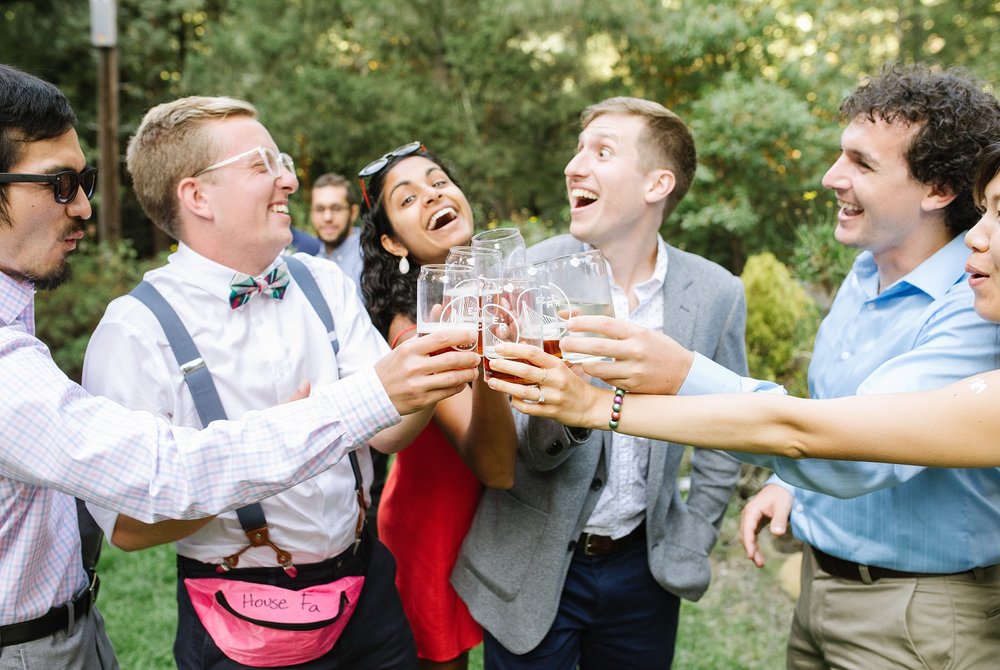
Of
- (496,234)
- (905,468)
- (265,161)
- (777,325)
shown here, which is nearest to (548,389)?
(496,234)

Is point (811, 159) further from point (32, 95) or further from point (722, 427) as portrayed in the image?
point (32, 95)

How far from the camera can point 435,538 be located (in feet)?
9.07

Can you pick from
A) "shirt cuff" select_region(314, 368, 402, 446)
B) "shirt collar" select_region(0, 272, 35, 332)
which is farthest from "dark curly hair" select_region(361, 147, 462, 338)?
"shirt collar" select_region(0, 272, 35, 332)

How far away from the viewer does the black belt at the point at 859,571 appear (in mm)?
2268

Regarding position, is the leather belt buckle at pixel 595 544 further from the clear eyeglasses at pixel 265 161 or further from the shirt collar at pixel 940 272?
the clear eyeglasses at pixel 265 161

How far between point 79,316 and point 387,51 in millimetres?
9353

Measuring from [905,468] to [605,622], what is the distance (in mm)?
1249

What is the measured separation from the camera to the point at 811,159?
10102mm

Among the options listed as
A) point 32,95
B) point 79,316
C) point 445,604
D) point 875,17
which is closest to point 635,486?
point 445,604

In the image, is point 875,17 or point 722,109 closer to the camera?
point 722,109

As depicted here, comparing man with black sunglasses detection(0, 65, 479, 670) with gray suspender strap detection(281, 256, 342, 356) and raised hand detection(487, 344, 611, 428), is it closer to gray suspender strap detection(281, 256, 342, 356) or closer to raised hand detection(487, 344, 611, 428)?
raised hand detection(487, 344, 611, 428)

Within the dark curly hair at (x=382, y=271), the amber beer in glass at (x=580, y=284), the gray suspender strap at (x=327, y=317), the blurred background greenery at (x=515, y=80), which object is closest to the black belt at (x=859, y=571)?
the amber beer in glass at (x=580, y=284)

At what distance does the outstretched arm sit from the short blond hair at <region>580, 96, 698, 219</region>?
4.30 ft

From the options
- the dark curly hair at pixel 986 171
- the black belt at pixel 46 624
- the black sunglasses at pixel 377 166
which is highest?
the black sunglasses at pixel 377 166
